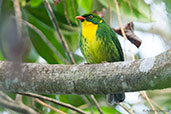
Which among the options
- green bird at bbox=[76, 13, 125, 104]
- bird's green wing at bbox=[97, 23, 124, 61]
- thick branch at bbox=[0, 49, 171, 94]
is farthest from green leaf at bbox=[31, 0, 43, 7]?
thick branch at bbox=[0, 49, 171, 94]

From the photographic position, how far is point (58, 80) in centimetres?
219

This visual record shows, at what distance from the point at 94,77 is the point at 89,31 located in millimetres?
1343

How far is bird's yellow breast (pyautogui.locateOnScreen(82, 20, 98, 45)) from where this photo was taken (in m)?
3.23

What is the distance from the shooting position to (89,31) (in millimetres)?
3336

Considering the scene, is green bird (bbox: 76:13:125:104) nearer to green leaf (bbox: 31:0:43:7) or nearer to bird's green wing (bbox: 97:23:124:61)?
Result: bird's green wing (bbox: 97:23:124:61)

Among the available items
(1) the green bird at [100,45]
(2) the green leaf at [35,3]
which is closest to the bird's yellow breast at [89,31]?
(1) the green bird at [100,45]

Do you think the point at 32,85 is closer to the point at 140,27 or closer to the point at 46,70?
the point at 46,70

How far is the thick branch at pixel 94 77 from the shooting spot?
181 centimetres

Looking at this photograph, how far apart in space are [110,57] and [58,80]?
1.25 metres

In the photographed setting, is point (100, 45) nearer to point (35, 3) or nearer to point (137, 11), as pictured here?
point (137, 11)

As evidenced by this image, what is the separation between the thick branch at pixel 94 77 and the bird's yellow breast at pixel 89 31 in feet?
3.27

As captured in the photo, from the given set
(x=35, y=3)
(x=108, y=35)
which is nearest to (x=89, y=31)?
(x=108, y=35)

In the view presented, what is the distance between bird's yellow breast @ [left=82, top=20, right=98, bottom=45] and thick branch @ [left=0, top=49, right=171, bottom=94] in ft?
3.27

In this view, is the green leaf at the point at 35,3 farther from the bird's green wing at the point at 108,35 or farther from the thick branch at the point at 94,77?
the thick branch at the point at 94,77
